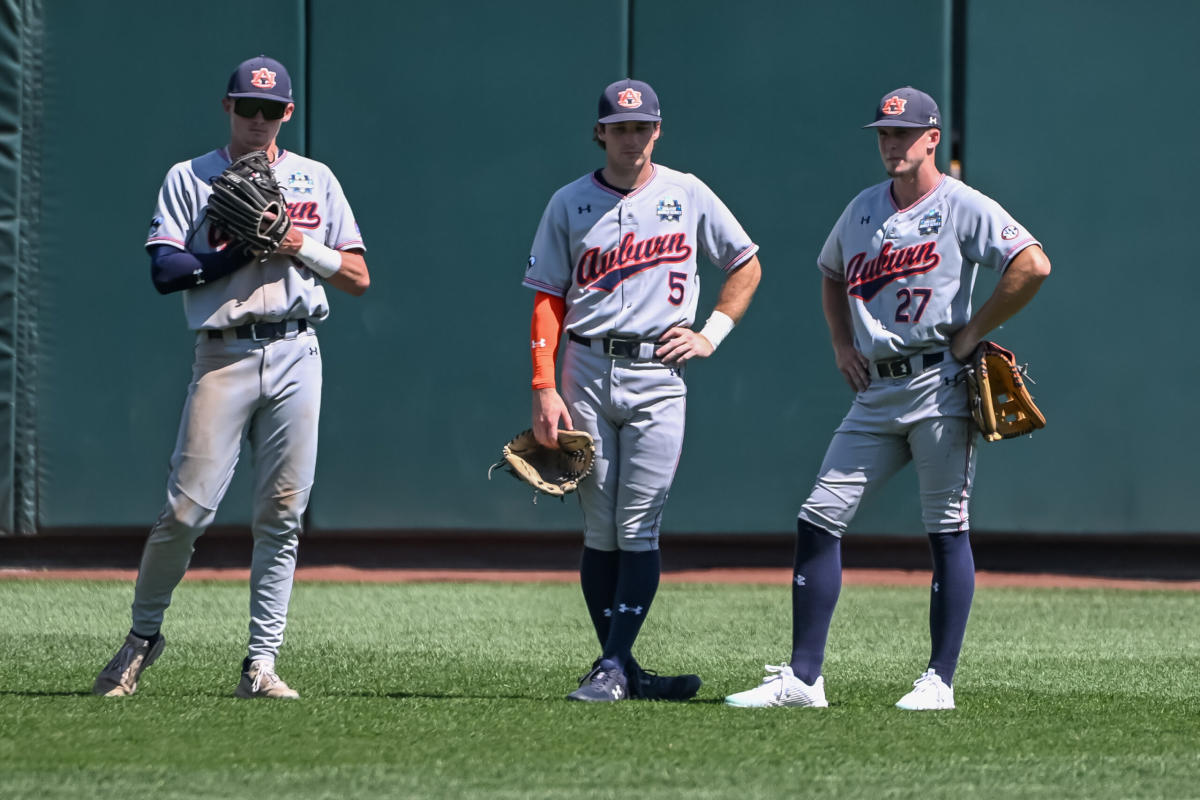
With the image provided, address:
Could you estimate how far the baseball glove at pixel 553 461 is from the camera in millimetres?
4516

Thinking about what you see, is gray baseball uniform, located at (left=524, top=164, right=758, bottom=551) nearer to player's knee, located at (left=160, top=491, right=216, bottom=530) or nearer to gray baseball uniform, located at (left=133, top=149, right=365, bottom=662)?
gray baseball uniform, located at (left=133, top=149, right=365, bottom=662)

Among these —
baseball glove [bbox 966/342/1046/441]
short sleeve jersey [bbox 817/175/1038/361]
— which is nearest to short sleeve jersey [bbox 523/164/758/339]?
short sleeve jersey [bbox 817/175/1038/361]

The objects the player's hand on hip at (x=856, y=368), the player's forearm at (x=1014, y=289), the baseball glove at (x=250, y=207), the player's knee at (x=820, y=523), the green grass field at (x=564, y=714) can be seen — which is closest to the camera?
the green grass field at (x=564, y=714)

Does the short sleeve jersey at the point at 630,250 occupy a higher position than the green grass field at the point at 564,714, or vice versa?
the short sleeve jersey at the point at 630,250

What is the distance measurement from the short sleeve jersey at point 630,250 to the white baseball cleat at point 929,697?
1240 millimetres

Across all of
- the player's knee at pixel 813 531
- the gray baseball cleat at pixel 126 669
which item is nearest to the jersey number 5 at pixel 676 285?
the player's knee at pixel 813 531

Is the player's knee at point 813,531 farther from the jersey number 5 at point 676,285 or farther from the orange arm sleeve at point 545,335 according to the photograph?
the orange arm sleeve at point 545,335

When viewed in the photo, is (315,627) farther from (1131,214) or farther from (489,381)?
(1131,214)

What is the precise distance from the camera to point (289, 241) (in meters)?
4.30

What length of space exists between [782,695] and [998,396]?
103cm

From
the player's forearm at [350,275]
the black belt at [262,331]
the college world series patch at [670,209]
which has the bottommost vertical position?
the black belt at [262,331]

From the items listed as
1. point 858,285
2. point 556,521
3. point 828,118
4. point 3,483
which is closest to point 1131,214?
point 828,118

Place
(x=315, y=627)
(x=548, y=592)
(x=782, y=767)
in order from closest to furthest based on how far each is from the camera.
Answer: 1. (x=782, y=767)
2. (x=315, y=627)
3. (x=548, y=592)

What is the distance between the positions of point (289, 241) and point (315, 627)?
2.45 m
